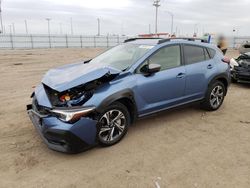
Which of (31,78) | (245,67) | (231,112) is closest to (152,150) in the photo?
(231,112)

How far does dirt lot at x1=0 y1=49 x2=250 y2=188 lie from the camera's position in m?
3.19

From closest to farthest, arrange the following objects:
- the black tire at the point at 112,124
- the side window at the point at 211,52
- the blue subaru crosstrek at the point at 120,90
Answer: the blue subaru crosstrek at the point at 120,90
the black tire at the point at 112,124
the side window at the point at 211,52

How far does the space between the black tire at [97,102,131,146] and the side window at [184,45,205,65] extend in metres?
1.85

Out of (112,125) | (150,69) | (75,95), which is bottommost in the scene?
(112,125)

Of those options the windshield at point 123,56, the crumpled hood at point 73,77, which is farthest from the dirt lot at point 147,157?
the windshield at point 123,56

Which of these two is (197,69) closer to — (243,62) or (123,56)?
(123,56)

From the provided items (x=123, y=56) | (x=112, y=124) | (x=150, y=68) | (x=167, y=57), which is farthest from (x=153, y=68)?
(x=112, y=124)

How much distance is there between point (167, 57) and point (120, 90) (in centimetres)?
135

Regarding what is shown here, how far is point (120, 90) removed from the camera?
3967 millimetres

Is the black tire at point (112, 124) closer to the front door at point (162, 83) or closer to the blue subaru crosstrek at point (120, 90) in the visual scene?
the blue subaru crosstrek at point (120, 90)

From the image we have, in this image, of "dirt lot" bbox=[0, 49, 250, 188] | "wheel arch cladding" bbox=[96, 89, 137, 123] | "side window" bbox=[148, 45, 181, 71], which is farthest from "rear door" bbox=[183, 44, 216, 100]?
"wheel arch cladding" bbox=[96, 89, 137, 123]

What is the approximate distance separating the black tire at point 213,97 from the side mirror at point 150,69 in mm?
1719

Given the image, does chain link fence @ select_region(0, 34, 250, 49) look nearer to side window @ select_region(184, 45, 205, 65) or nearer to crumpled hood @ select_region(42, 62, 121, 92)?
side window @ select_region(184, 45, 205, 65)

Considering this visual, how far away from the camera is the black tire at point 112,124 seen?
12.6 ft
